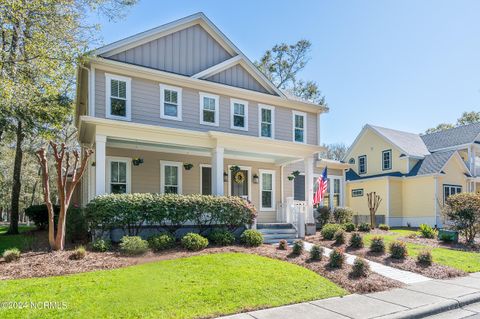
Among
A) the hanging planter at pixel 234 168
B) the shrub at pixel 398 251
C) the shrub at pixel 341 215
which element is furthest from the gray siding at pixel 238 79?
the shrub at pixel 398 251

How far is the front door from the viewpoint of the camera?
17156mm

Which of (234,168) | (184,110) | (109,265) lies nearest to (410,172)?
(234,168)

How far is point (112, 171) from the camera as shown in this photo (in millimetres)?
14156

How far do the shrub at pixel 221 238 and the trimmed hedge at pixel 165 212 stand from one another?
2.52 ft

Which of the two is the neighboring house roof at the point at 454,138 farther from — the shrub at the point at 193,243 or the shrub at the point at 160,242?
the shrub at the point at 160,242

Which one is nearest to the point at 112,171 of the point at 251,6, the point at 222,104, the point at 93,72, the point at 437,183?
the point at 93,72

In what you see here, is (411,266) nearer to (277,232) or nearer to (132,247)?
(277,232)

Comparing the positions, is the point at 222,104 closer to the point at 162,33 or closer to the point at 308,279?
the point at 162,33

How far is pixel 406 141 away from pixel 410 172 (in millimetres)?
3529

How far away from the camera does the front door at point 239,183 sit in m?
17.2

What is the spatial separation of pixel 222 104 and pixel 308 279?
9.71 m

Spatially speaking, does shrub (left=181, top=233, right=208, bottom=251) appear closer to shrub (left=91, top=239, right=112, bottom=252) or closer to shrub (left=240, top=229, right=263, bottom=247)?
shrub (left=240, top=229, right=263, bottom=247)

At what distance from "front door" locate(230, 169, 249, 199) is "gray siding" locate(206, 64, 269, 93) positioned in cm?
397

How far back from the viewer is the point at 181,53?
51.5ft
